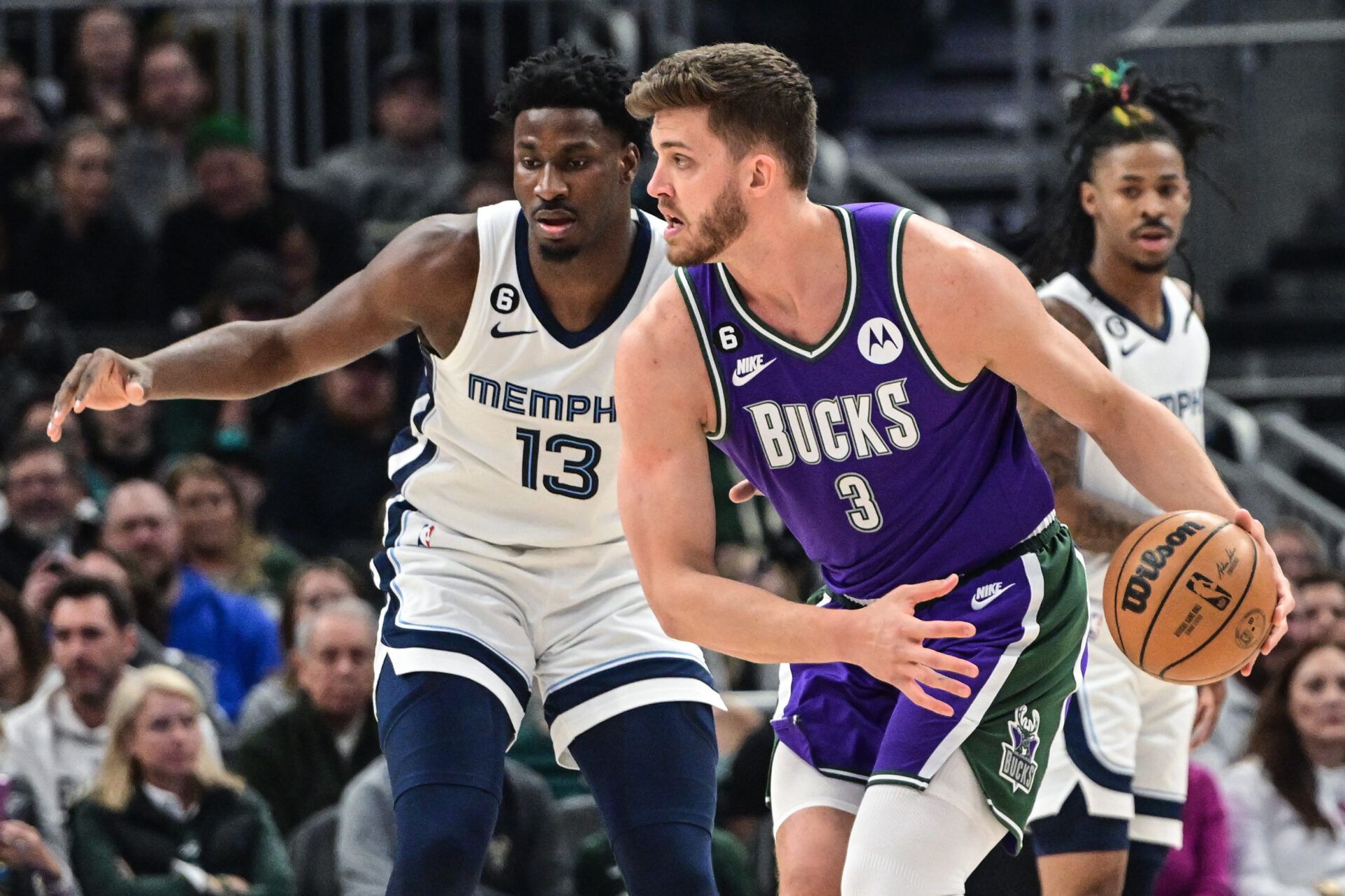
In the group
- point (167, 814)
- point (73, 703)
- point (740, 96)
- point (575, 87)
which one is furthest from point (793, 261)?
point (73, 703)

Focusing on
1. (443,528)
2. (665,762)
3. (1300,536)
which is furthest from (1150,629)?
(1300,536)

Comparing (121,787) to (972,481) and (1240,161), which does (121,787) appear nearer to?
(972,481)

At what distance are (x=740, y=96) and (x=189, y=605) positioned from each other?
4885mm

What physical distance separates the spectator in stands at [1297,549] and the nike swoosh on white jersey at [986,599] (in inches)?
198

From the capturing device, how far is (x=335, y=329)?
15.5 feet

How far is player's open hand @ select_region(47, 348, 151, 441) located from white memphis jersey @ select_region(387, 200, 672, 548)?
754 mm

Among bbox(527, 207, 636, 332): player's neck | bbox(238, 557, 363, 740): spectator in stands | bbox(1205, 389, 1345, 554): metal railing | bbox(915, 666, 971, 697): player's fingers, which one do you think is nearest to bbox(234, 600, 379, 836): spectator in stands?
bbox(238, 557, 363, 740): spectator in stands

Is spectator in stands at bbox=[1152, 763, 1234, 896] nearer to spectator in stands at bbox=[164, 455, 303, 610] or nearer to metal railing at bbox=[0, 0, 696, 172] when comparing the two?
spectator in stands at bbox=[164, 455, 303, 610]

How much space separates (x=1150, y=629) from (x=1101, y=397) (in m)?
0.48

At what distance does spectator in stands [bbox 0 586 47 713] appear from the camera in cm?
724

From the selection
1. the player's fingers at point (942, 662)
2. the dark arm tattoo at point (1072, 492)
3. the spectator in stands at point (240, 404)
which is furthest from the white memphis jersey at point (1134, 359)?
the spectator in stands at point (240, 404)

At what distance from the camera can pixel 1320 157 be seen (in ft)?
40.2

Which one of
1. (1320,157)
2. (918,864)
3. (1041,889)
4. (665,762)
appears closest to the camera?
(918,864)

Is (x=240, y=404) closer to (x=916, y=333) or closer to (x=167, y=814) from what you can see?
(x=167, y=814)
